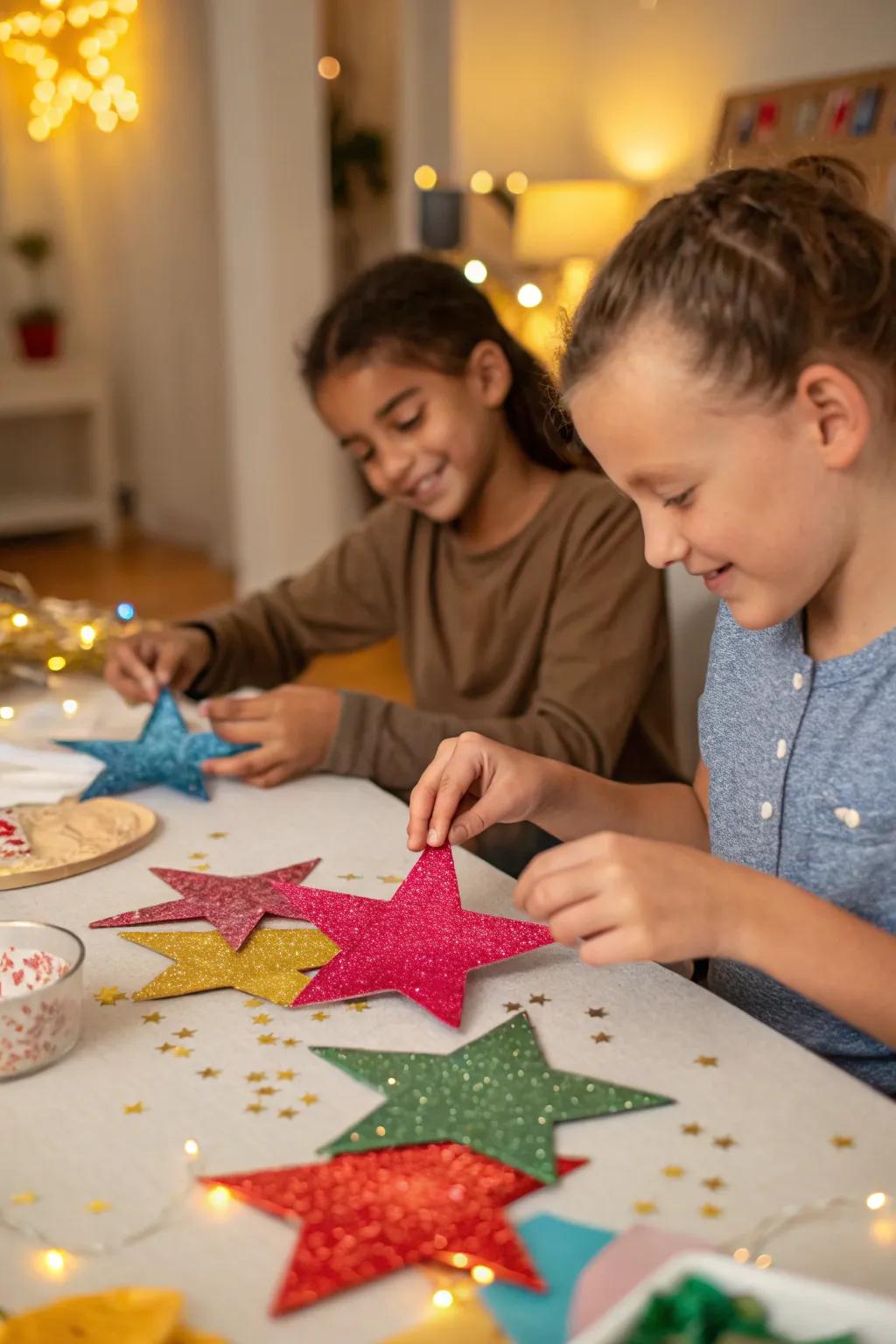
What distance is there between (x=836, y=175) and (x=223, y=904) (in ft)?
2.05

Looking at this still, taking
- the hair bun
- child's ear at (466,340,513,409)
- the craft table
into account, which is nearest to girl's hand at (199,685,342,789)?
the craft table

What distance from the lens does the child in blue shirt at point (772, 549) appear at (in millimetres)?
710

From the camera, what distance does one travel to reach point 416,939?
81 centimetres

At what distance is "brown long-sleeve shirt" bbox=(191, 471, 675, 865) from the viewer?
49.9 inches

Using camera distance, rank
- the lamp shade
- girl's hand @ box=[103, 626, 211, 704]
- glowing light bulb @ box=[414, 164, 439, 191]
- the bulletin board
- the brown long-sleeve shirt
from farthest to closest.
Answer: glowing light bulb @ box=[414, 164, 439, 191] → the lamp shade → the bulletin board → girl's hand @ box=[103, 626, 211, 704] → the brown long-sleeve shirt

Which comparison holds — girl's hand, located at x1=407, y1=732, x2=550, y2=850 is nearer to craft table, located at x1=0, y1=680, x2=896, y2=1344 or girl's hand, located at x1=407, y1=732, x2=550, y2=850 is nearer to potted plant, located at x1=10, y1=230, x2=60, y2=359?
craft table, located at x1=0, y1=680, x2=896, y2=1344

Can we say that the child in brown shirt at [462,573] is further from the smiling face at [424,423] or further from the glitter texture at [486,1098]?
the glitter texture at [486,1098]

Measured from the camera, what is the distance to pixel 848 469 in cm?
78

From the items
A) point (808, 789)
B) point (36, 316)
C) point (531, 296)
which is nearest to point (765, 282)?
point (808, 789)

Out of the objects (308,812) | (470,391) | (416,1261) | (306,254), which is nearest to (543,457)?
(470,391)

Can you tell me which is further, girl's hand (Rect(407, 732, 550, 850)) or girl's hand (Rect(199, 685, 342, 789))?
girl's hand (Rect(199, 685, 342, 789))

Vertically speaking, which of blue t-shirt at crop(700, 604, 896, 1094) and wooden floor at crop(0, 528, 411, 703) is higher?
blue t-shirt at crop(700, 604, 896, 1094)

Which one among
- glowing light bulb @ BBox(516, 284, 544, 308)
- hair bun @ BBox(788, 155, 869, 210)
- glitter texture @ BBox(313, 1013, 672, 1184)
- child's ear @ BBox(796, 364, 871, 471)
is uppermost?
hair bun @ BBox(788, 155, 869, 210)

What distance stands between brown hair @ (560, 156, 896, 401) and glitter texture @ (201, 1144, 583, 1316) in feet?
1.48
